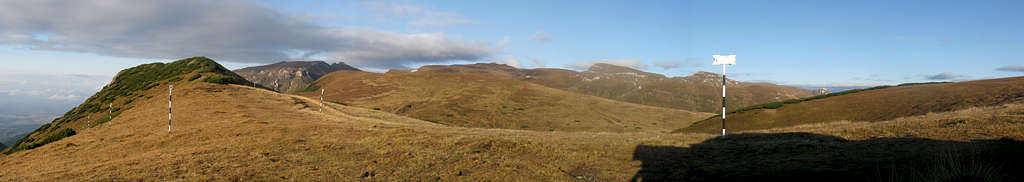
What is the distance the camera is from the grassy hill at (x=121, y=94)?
27.1m

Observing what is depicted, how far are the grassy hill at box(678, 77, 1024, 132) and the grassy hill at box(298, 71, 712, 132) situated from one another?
553 inches

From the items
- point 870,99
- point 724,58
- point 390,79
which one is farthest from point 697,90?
point 724,58

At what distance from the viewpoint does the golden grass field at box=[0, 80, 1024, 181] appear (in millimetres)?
9859

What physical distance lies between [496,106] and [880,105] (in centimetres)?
4311

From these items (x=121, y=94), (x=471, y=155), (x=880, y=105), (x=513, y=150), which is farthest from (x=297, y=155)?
(x=880, y=105)

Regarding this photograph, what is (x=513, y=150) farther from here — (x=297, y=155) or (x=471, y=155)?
(x=297, y=155)

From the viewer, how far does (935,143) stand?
412 inches

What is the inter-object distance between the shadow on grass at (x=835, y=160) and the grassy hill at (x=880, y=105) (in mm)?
18394

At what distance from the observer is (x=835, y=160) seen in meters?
9.47

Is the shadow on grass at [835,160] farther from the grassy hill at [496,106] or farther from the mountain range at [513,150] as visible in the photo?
the grassy hill at [496,106]

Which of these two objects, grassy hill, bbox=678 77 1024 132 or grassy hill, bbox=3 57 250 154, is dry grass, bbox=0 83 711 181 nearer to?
grassy hill, bbox=3 57 250 154

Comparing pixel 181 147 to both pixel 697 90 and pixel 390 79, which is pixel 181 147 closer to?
pixel 390 79

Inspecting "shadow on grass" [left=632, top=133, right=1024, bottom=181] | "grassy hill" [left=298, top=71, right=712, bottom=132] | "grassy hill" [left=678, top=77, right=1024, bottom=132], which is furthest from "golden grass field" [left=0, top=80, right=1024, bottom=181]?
"grassy hill" [left=298, top=71, right=712, bottom=132]

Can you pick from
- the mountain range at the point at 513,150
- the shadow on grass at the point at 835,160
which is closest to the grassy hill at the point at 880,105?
the mountain range at the point at 513,150
